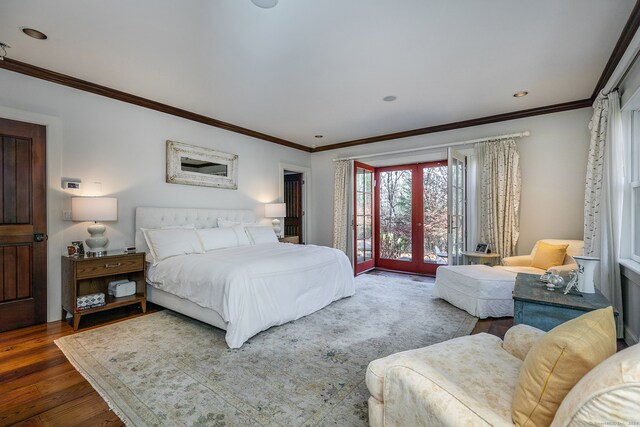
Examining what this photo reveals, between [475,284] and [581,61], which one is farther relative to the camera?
[475,284]

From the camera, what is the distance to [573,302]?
6.63 ft

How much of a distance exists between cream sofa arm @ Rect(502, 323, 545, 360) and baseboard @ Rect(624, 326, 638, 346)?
1889 millimetres

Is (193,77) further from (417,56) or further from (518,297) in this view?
(518,297)

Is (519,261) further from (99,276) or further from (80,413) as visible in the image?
(99,276)

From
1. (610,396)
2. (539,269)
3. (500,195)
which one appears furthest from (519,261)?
(610,396)

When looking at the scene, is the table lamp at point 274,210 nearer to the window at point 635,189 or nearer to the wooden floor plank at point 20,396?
the wooden floor plank at point 20,396

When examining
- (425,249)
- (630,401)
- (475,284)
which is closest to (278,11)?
(630,401)

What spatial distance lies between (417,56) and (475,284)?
247cm

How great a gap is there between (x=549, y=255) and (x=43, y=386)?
487cm

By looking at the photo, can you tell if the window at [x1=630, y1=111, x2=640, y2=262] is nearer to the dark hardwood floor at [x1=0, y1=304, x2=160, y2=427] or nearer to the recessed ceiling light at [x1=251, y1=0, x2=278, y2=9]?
the recessed ceiling light at [x1=251, y1=0, x2=278, y2=9]

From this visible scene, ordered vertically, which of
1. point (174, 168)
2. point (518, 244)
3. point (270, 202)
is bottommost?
point (518, 244)

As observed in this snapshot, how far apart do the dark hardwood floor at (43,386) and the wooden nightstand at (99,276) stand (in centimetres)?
27

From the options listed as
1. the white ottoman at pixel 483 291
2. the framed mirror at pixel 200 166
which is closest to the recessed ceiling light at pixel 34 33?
the framed mirror at pixel 200 166

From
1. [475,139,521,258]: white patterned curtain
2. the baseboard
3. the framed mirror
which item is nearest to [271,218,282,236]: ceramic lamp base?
the framed mirror
